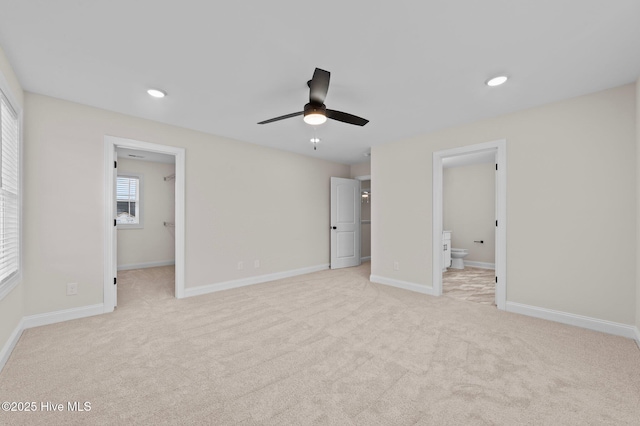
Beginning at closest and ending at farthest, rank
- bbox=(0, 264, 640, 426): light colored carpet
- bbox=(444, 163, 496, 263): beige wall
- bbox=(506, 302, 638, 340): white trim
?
bbox=(0, 264, 640, 426): light colored carpet < bbox=(506, 302, 638, 340): white trim < bbox=(444, 163, 496, 263): beige wall

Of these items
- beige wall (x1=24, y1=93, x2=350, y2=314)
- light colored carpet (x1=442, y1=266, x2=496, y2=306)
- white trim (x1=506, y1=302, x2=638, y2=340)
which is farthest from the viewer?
light colored carpet (x1=442, y1=266, x2=496, y2=306)

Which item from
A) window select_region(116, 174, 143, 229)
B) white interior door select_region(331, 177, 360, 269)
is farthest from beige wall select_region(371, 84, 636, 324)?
window select_region(116, 174, 143, 229)

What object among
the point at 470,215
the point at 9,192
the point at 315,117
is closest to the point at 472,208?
the point at 470,215

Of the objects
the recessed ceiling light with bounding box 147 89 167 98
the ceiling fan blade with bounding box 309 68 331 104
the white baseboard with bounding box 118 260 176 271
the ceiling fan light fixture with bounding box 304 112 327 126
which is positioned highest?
the recessed ceiling light with bounding box 147 89 167 98

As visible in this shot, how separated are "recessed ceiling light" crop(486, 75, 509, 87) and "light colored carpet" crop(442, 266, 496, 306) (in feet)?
8.68

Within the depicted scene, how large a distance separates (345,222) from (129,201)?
4970 mm

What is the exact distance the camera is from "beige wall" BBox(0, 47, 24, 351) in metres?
2.11

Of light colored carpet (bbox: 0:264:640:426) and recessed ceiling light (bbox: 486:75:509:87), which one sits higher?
recessed ceiling light (bbox: 486:75:509:87)

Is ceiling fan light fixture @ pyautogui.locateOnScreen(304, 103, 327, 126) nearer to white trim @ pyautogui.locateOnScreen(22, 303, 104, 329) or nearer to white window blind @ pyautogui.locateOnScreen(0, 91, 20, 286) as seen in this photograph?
white window blind @ pyautogui.locateOnScreen(0, 91, 20, 286)

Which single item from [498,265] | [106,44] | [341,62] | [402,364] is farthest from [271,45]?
[498,265]

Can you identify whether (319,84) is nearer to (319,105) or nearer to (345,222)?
(319,105)

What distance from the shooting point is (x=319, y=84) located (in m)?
2.10

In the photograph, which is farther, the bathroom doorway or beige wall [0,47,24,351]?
the bathroom doorway

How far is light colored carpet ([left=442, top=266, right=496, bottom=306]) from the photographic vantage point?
3836 millimetres
